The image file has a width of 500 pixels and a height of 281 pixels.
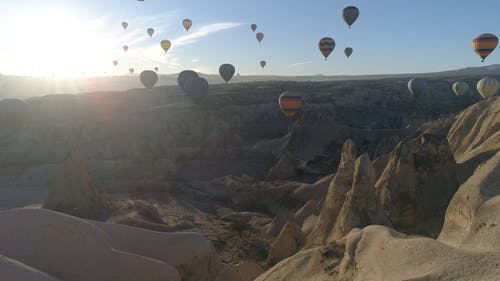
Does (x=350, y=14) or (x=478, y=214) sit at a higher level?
(x=350, y=14)

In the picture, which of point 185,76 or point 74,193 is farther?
point 185,76

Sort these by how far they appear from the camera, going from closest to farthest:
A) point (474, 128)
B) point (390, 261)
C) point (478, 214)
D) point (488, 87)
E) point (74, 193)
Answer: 1. point (390, 261)
2. point (478, 214)
3. point (474, 128)
4. point (74, 193)
5. point (488, 87)

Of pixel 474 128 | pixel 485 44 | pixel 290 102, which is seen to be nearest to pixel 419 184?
pixel 474 128

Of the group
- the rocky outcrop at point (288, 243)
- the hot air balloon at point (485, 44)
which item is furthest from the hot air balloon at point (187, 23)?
the rocky outcrop at point (288, 243)

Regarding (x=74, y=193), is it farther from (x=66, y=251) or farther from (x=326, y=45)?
(x=326, y=45)

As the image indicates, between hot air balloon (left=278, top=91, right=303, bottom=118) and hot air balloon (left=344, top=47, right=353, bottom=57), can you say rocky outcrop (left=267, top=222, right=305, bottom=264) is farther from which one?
hot air balloon (left=344, top=47, right=353, bottom=57)

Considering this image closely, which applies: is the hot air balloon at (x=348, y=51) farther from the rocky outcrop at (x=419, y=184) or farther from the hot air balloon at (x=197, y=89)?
the rocky outcrop at (x=419, y=184)

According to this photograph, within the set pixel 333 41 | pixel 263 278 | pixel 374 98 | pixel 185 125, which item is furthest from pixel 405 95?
pixel 263 278

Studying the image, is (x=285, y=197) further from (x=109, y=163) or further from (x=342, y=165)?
(x=109, y=163)
